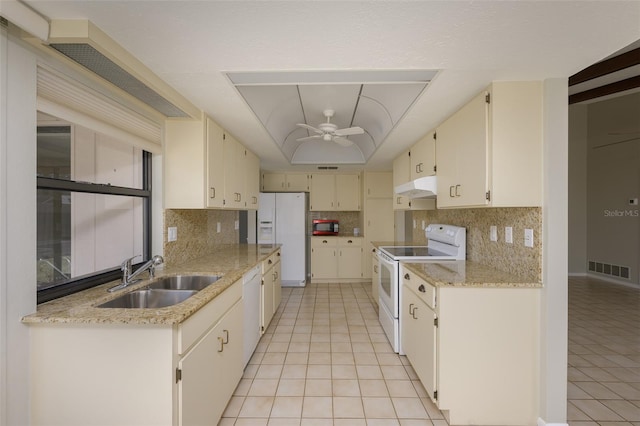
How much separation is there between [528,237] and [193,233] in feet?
9.20

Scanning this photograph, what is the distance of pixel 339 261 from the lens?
212 inches

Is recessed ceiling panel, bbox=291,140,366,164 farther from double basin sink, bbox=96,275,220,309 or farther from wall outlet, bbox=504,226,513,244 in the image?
double basin sink, bbox=96,275,220,309

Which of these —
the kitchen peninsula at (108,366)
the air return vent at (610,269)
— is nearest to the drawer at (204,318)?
the kitchen peninsula at (108,366)

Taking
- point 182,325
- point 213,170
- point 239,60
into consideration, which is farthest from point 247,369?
point 239,60

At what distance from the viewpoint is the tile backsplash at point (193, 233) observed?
8.10ft

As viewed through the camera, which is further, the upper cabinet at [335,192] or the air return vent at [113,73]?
the upper cabinet at [335,192]

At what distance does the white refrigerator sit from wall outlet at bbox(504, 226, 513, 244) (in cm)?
341

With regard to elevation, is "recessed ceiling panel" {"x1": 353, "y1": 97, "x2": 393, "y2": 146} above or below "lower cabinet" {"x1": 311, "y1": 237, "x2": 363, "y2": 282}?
Answer: above

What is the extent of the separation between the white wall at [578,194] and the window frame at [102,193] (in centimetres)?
764

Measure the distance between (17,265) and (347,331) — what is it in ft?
9.10

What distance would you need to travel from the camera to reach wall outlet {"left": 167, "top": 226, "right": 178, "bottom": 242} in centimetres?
243

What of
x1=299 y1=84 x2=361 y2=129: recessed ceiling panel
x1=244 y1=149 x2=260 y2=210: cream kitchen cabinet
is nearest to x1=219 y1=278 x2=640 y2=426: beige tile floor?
x1=244 y1=149 x2=260 y2=210: cream kitchen cabinet

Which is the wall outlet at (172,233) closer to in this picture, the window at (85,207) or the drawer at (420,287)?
the window at (85,207)

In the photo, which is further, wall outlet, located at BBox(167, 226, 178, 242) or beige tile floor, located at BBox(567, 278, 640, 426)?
wall outlet, located at BBox(167, 226, 178, 242)
